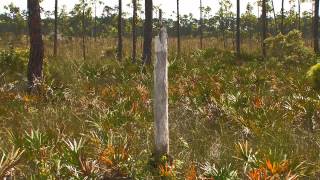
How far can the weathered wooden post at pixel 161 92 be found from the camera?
17.0ft

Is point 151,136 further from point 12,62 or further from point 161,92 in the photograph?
point 12,62

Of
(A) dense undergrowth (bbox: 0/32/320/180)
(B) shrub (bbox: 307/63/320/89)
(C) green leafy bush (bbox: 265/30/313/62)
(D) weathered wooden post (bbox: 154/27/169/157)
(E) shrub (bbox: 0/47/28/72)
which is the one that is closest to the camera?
(A) dense undergrowth (bbox: 0/32/320/180)

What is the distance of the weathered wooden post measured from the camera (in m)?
5.17

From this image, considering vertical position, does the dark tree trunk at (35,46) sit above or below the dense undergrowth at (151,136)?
above

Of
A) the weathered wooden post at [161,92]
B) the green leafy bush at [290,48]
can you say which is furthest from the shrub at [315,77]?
the green leafy bush at [290,48]

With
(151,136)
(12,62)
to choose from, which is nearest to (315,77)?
(151,136)

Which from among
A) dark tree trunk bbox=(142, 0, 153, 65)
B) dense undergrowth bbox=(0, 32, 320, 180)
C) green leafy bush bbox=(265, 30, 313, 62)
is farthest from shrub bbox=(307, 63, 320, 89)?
green leafy bush bbox=(265, 30, 313, 62)

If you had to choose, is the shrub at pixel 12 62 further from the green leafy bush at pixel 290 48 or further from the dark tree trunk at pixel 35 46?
the green leafy bush at pixel 290 48

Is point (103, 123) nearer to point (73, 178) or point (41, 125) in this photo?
point (41, 125)

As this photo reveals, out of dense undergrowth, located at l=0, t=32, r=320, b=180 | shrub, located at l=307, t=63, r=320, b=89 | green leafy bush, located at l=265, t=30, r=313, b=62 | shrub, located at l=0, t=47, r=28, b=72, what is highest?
green leafy bush, located at l=265, t=30, r=313, b=62

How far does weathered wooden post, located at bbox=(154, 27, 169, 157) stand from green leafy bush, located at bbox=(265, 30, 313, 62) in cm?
1985

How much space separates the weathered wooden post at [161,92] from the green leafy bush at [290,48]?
782 inches

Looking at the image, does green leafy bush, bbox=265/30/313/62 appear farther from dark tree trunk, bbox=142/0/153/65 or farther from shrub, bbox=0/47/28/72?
shrub, bbox=0/47/28/72

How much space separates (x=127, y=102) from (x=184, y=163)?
272 cm
